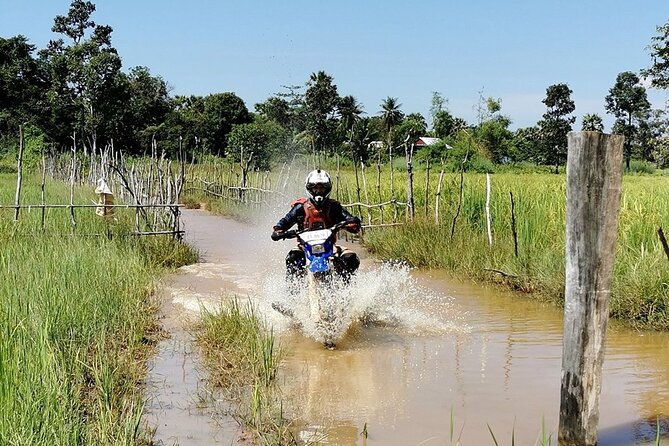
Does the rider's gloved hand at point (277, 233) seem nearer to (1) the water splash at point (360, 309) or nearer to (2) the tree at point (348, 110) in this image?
(1) the water splash at point (360, 309)

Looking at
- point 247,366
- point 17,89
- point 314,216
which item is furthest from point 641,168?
point 247,366

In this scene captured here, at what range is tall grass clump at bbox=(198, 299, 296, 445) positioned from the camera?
13.5 feet

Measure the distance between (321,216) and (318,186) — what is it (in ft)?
0.96

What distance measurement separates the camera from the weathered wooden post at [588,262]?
3646 mm

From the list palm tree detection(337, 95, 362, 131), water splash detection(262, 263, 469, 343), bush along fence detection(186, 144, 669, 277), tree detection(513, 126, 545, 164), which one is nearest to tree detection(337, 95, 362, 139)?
palm tree detection(337, 95, 362, 131)

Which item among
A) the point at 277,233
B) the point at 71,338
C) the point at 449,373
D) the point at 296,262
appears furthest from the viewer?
the point at 296,262

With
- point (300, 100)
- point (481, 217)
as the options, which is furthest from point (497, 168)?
point (481, 217)

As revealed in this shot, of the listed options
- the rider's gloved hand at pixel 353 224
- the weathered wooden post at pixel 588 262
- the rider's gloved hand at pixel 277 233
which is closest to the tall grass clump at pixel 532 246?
the rider's gloved hand at pixel 353 224

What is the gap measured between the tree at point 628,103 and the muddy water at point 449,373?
46649 mm

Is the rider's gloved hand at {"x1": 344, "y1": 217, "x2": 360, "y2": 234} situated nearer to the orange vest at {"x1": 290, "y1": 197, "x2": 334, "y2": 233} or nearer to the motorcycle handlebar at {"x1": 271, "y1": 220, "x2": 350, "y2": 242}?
the motorcycle handlebar at {"x1": 271, "y1": 220, "x2": 350, "y2": 242}

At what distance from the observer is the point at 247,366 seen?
201 inches

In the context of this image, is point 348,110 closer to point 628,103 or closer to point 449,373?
point 628,103

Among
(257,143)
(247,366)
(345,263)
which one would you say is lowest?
(247,366)

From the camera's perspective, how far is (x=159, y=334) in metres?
6.53
